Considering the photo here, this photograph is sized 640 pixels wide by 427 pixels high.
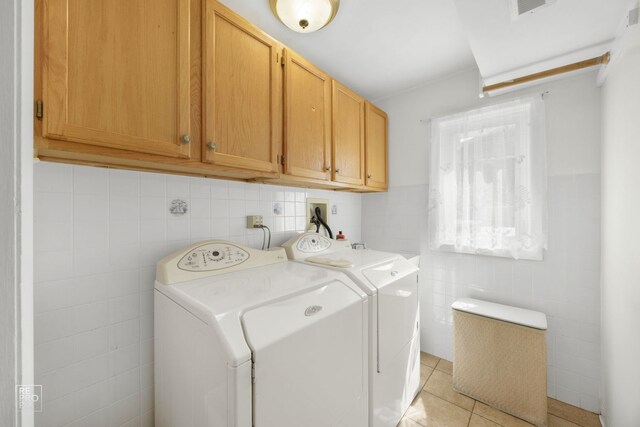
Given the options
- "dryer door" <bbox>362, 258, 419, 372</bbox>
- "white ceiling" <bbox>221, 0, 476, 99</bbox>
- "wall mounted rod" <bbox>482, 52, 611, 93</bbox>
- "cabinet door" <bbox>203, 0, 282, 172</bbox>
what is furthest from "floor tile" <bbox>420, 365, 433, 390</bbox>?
"white ceiling" <bbox>221, 0, 476, 99</bbox>

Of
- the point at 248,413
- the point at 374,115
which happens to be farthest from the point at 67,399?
the point at 374,115

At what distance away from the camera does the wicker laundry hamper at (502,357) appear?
1.59 meters

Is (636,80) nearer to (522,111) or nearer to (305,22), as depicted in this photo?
(522,111)

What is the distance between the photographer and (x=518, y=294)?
6.20ft

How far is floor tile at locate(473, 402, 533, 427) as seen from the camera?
1.59 metres

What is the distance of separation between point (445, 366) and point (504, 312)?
75 cm

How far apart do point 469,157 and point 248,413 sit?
85.7 inches

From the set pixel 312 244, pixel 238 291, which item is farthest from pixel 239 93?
pixel 312 244

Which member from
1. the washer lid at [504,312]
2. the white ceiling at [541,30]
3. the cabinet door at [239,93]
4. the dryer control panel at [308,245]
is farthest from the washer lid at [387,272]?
the white ceiling at [541,30]

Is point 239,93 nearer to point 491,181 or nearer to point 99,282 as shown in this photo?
point 99,282

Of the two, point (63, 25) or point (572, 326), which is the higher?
point (63, 25)

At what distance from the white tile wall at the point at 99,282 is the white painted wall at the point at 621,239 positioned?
2128 millimetres

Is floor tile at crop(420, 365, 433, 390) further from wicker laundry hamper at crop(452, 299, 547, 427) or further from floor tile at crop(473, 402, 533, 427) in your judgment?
floor tile at crop(473, 402, 533, 427)

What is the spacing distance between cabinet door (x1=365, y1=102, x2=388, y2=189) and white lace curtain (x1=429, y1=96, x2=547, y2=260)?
1.44 ft
